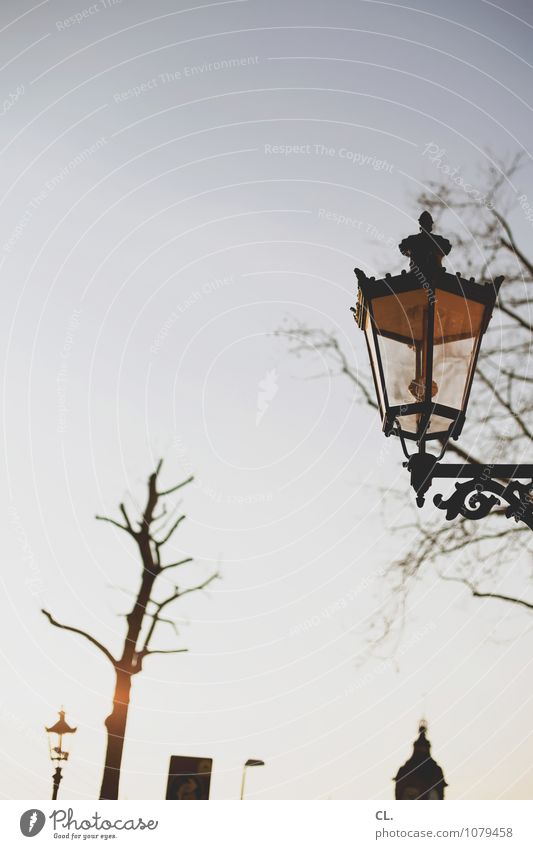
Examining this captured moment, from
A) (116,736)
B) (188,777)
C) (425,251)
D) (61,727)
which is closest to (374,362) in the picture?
(425,251)

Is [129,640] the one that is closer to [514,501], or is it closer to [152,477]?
[152,477]

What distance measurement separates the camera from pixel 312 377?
9.02 metres

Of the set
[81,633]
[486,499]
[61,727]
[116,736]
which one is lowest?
[486,499]

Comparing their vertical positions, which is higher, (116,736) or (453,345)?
(116,736)

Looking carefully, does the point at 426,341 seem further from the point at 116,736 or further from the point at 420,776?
the point at 420,776

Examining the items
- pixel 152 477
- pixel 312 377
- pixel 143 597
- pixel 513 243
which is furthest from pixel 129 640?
pixel 513 243

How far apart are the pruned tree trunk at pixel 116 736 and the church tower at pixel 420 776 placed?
68.3 ft

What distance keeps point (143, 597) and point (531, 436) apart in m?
7.09

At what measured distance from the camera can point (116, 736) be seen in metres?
10.3

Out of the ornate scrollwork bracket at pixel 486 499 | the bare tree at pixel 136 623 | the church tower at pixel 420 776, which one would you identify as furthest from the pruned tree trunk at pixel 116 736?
the church tower at pixel 420 776

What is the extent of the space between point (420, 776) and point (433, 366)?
3031 centimetres

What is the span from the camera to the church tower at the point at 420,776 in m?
29.0

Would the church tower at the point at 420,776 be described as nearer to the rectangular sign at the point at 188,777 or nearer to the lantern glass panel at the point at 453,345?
the rectangular sign at the point at 188,777

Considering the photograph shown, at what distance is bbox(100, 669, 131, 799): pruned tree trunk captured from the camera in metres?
9.87
